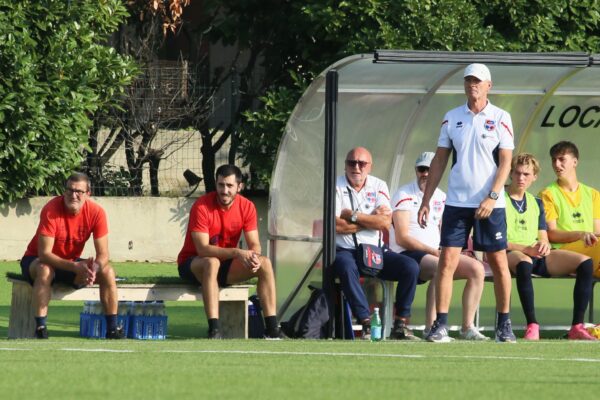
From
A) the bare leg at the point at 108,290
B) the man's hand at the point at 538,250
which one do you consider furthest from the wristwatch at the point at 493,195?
the bare leg at the point at 108,290

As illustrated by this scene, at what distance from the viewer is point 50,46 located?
20.2m

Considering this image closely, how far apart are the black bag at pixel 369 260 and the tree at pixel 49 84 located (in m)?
7.76

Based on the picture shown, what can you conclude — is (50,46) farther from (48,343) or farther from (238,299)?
(48,343)

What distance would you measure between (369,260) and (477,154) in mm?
1561

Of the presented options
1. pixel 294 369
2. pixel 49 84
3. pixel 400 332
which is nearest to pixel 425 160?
Answer: pixel 400 332

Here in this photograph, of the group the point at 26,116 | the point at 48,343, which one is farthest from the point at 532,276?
the point at 26,116

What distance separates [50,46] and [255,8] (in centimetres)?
331

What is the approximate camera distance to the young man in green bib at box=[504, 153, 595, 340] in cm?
1309

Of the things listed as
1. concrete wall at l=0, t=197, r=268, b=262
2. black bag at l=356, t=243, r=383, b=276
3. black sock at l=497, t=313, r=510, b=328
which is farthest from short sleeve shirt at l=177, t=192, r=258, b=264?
concrete wall at l=0, t=197, r=268, b=262

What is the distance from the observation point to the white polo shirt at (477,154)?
11.7m

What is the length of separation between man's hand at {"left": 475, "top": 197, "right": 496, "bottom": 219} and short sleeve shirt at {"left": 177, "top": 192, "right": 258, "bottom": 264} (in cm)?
225

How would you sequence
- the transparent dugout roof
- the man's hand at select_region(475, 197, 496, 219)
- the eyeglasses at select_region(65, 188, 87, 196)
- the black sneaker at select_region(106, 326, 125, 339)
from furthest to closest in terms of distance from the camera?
1. the transparent dugout roof
2. the eyeglasses at select_region(65, 188, 87, 196)
3. the black sneaker at select_region(106, 326, 125, 339)
4. the man's hand at select_region(475, 197, 496, 219)

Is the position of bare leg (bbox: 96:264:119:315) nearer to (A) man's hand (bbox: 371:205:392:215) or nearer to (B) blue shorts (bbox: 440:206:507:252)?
(A) man's hand (bbox: 371:205:392:215)

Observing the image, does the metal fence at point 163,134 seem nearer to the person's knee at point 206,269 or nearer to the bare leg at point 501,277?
the person's knee at point 206,269
